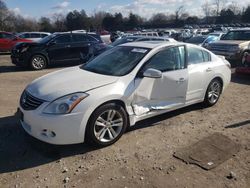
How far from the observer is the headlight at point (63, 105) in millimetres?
3848

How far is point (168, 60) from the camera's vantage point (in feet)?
17.0

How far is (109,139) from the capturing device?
171 inches

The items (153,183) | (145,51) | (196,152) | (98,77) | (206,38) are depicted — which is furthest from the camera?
(206,38)

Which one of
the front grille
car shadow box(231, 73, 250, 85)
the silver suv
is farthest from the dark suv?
the front grille

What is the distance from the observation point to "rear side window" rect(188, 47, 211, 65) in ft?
18.5

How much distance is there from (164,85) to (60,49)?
8.82m

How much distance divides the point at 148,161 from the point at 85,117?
109 cm

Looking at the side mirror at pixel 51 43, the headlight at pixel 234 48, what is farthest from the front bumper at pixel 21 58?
the headlight at pixel 234 48

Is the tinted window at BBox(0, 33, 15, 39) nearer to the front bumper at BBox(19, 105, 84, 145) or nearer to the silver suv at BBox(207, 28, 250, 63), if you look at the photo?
the silver suv at BBox(207, 28, 250, 63)

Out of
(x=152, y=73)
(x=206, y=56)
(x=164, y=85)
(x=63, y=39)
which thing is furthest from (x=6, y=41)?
(x=152, y=73)

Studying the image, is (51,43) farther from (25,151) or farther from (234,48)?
(25,151)

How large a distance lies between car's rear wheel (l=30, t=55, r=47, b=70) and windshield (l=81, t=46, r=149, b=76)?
745 cm

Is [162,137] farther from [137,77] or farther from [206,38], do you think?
[206,38]

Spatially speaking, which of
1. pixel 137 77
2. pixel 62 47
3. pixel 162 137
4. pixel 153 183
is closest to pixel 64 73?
pixel 137 77
